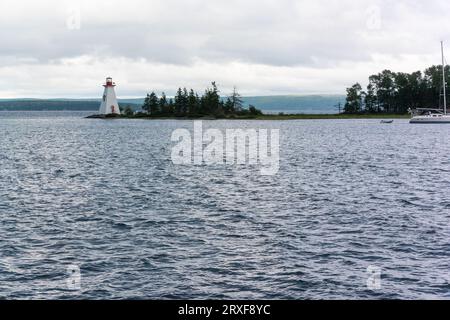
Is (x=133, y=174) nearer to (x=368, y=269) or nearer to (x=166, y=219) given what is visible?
(x=166, y=219)

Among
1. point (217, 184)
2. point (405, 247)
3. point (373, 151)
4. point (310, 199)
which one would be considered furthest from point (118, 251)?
point (373, 151)

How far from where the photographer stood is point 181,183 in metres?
55.6

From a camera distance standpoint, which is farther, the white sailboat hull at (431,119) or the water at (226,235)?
the white sailboat hull at (431,119)

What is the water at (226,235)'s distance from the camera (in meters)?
23.8

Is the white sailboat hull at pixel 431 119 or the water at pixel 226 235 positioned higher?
the white sailboat hull at pixel 431 119

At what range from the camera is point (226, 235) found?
3238 cm

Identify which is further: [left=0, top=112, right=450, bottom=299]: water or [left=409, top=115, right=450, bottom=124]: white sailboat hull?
[left=409, top=115, right=450, bottom=124]: white sailboat hull

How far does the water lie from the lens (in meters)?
23.8

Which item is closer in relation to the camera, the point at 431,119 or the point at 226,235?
the point at 226,235

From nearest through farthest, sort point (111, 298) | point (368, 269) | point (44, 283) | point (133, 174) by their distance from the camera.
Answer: point (111, 298), point (44, 283), point (368, 269), point (133, 174)

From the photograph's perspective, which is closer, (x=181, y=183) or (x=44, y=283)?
(x=44, y=283)

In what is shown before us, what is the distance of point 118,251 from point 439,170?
153ft

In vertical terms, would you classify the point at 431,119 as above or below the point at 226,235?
above

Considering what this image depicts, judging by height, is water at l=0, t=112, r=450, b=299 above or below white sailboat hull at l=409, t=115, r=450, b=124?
below
